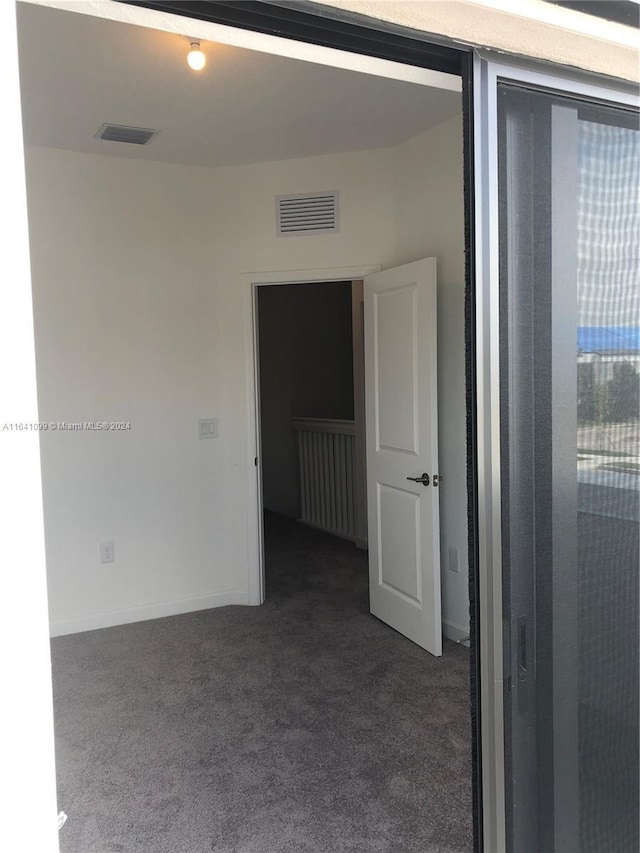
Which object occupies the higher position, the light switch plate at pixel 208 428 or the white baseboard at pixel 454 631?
Result: the light switch plate at pixel 208 428

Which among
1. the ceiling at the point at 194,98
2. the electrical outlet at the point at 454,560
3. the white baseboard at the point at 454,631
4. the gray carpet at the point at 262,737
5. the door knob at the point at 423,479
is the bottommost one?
the gray carpet at the point at 262,737

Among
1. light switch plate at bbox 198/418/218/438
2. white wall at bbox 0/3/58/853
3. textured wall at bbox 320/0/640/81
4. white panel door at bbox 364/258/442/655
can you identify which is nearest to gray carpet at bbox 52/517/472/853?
white panel door at bbox 364/258/442/655

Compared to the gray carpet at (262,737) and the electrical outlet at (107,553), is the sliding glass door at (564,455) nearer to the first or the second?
the gray carpet at (262,737)

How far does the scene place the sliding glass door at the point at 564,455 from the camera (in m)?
1.39

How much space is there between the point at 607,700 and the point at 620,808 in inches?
10.3

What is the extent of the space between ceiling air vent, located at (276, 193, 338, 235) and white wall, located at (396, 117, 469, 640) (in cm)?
49

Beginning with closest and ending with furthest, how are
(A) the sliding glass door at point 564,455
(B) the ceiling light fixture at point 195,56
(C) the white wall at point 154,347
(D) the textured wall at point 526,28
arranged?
(D) the textured wall at point 526,28 → (A) the sliding glass door at point 564,455 → (B) the ceiling light fixture at point 195,56 → (C) the white wall at point 154,347

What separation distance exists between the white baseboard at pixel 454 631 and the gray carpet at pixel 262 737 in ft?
0.25

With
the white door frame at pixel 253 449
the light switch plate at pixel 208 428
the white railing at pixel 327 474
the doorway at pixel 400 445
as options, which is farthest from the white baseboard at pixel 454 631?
the white railing at pixel 327 474

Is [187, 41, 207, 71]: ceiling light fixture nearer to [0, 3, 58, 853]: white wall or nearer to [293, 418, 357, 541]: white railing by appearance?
[0, 3, 58, 853]: white wall

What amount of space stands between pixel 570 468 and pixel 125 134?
299cm

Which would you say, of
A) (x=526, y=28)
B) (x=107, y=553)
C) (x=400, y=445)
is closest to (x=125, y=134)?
(x=400, y=445)

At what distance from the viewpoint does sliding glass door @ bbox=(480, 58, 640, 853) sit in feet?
4.55

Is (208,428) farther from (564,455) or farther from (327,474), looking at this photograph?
(564,455)
